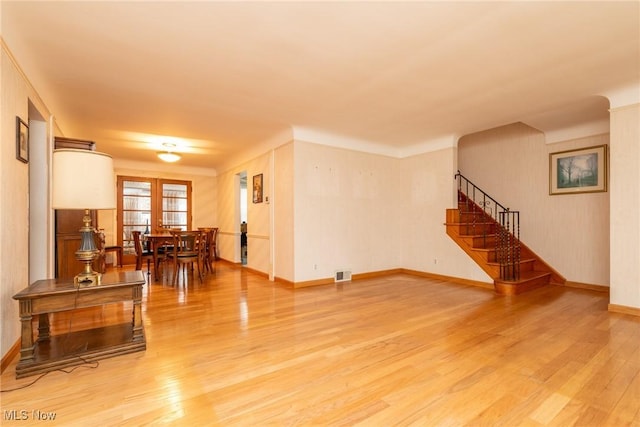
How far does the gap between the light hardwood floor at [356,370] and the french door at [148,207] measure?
4.72 m

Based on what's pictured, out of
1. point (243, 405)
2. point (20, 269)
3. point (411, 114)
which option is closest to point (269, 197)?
point (411, 114)

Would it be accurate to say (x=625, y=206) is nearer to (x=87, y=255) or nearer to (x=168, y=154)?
(x=87, y=255)

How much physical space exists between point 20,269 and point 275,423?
260cm

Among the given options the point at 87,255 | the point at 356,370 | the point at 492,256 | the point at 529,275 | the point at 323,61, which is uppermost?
the point at 323,61

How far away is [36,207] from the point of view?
3.34 m

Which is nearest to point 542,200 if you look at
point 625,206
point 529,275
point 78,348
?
point 529,275

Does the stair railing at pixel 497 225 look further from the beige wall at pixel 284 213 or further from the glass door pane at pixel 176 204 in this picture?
the glass door pane at pixel 176 204

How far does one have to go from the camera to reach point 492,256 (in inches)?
210

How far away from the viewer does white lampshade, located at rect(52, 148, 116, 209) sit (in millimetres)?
2252

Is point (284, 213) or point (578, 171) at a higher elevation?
point (578, 171)

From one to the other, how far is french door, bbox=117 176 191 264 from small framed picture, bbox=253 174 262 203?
10.2 feet

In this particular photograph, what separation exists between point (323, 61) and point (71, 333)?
3510 millimetres

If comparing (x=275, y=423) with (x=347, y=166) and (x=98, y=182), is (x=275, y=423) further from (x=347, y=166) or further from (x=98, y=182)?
(x=347, y=166)

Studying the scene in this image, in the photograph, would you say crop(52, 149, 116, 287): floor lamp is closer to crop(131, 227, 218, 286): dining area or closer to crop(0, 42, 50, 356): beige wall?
crop(0, 42, 50, 356): beige wall
